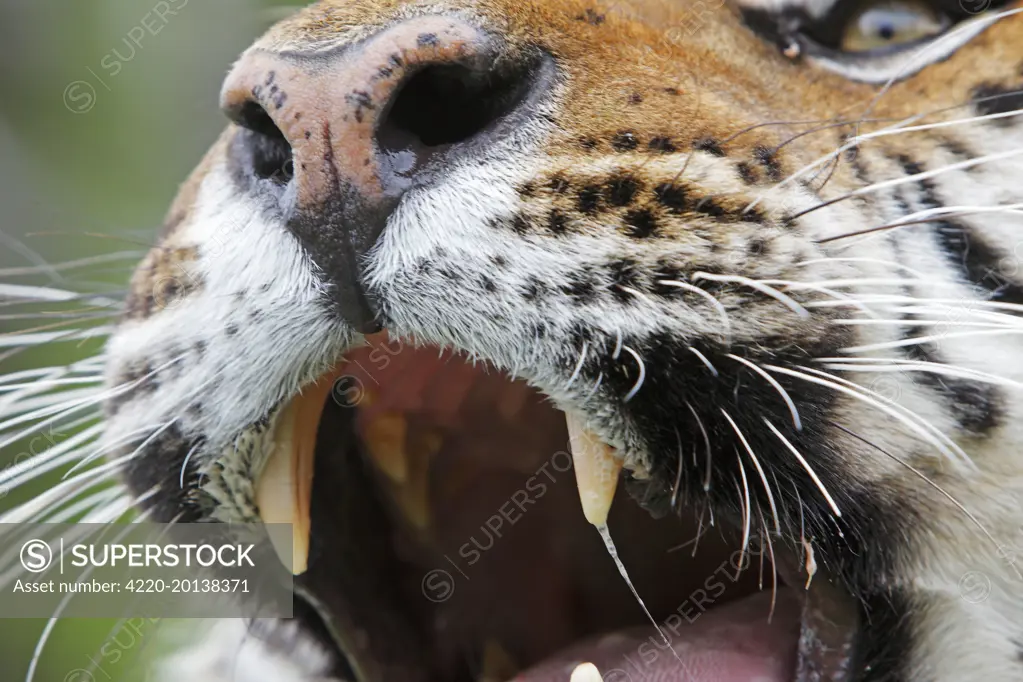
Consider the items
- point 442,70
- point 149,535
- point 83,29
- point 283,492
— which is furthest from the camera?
point 83,29

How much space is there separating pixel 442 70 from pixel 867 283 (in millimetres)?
608

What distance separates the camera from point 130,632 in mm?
2412

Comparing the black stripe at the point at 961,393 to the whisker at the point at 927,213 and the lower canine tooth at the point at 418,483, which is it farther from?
the lower canine tooth at the point at 418,483

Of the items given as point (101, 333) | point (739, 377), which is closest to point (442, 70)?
point (739, 377)

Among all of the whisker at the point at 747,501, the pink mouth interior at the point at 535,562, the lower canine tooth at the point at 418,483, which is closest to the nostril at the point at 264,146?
the pink mouth interior at the point at 535,562

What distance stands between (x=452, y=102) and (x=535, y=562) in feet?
3.49

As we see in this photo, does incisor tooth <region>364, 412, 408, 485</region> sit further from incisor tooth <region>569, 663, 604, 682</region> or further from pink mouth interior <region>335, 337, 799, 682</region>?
incisor tooth <region>569, 663, 604, 682</region>

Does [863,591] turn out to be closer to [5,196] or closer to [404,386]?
[404,386]

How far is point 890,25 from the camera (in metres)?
1.70

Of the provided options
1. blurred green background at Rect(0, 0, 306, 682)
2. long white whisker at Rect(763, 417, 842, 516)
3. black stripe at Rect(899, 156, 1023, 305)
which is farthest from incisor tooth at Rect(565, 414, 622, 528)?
blurred green background at Rect(0, 0, 306, 682)

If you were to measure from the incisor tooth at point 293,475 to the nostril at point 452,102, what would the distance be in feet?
1.59

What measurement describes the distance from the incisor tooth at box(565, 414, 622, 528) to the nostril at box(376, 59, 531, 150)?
16.4 inches

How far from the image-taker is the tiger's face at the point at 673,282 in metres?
1.39

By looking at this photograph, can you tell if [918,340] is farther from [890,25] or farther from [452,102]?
[452,102]
